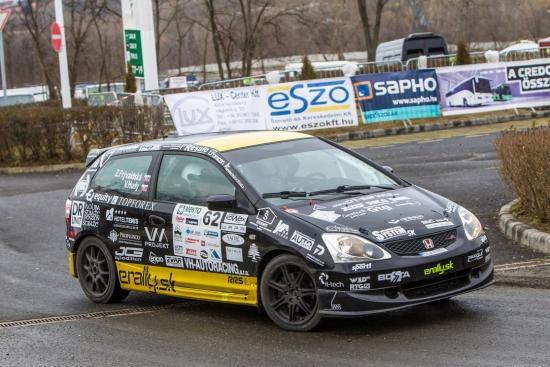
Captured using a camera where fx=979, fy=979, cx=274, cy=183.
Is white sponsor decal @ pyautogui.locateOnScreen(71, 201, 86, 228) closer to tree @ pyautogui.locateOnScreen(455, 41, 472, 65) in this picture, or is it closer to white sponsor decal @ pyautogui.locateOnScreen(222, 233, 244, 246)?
white sponsor decal @ pyautogui.locateOnScreen(222, 233, 244, 246)

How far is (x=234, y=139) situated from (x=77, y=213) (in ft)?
6.09

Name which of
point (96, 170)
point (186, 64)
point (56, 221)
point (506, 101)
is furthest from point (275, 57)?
point (96, 170)

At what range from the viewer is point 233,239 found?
26.0 ft

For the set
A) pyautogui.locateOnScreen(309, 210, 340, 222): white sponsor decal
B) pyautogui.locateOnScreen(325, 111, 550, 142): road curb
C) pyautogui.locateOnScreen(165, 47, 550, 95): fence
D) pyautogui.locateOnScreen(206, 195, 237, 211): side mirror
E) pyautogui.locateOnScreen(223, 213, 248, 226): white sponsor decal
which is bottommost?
pyautogui.locateOnScreen(325, 111, 550, 142): road curb

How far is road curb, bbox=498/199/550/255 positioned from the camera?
32.6 ft

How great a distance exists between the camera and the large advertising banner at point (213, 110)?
2516cm

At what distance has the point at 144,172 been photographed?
906 cm

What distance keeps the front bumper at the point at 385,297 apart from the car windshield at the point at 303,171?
3.38 ft

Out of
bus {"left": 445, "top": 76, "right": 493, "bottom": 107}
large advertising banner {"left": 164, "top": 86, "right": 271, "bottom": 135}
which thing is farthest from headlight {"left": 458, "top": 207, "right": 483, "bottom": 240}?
bus {"left": 445, "top": 76, "right": 493, "bottom": 107}

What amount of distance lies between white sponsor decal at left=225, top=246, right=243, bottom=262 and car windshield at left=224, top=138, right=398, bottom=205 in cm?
48

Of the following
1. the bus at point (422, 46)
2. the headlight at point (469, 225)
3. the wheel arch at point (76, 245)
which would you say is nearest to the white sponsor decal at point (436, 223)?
the headlight at point (469, 225)

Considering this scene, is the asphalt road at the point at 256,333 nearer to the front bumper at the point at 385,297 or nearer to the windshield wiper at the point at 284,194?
the front bumper at the point at 385,297

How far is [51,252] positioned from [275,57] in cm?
5776

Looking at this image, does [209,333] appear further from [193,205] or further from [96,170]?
[96,170]
